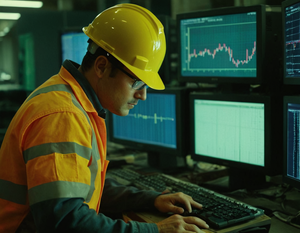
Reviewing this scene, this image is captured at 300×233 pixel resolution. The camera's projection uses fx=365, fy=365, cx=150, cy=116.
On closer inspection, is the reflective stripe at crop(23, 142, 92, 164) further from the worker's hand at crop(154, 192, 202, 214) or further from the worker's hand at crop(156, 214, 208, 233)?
the worker's hand at crop(154, 192, 202, 214)

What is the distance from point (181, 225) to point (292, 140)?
573 millimetres

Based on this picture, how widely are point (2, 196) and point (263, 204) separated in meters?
0.99

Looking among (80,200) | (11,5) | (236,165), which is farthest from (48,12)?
(80,200)

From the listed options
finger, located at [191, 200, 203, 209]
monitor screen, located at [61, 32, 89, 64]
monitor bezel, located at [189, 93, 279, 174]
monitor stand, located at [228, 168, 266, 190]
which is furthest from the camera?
monitor screen, located at [61, 32, 89, 64]

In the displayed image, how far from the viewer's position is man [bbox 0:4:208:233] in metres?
0.91

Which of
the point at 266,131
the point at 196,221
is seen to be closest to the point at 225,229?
the point at 196,221

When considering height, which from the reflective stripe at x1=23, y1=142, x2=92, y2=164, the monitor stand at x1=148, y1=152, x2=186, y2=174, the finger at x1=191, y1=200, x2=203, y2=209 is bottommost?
the monitor stand at x1=148, y1=152, x2=186, y2=174

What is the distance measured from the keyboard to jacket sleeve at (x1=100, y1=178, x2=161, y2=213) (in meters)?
0.15

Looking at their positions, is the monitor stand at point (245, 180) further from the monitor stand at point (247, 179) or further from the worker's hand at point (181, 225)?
the worker's hand at point (181, 225)

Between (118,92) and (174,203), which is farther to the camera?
(174,203)

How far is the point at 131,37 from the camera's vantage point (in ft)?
3.84

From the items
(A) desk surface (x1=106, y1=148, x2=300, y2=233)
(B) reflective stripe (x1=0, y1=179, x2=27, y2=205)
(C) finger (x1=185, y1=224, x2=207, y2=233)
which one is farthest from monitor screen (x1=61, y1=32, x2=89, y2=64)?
(C) finger (x1=185, y1=224, x2=207, y2=233)

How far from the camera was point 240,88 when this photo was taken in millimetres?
1735

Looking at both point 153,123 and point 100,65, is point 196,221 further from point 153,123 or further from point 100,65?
point 153,123
